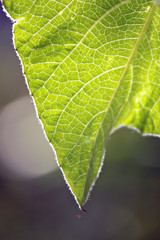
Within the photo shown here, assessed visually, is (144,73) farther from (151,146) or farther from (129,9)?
(151,146)

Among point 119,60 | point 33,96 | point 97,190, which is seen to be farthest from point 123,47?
point 97,190

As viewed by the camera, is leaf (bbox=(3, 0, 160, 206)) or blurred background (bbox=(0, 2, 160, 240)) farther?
blurred background (bbox=(0, 2, 160, 240))

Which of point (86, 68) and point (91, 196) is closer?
point (86, 68)

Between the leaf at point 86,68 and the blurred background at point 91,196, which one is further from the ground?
the leaf at point 86,68

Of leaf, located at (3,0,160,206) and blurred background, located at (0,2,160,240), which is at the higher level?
leaf, located at (3,0,160,206)

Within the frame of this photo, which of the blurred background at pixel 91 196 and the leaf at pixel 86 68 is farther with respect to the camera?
the blurred background at pixel 91 196
